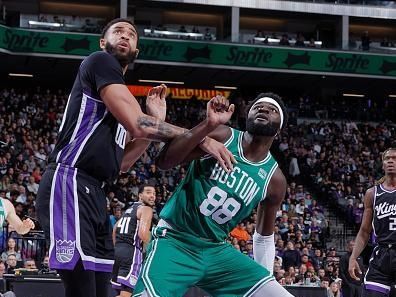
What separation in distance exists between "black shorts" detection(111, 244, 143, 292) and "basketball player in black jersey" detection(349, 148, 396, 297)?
3.71 m

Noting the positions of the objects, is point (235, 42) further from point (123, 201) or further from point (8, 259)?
point (8, 259)

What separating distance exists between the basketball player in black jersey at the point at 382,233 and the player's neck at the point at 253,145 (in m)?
3.52

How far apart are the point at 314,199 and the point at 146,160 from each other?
20.5 feet

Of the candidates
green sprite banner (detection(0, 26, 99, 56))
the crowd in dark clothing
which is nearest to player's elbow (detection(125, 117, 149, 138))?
the crowd in dark clothing

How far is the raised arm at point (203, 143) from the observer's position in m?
4.93

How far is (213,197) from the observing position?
5543 mm

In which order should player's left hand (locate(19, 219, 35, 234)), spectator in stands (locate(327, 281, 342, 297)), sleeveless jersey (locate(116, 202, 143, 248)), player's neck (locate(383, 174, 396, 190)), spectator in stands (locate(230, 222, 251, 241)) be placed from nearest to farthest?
player's left hand (locate(19, 219, 35, 234))
player's neck (locate(383, 174, 396, 190))
sleeveless jersey (locate(116, 202, 143, 248))
spectator in stands (locate(327, 281, 342, 297))
spectator in stands (locate(230, 222, 251, 241))

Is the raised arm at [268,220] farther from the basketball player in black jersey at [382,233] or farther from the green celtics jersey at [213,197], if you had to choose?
the basketball player in black jersey at [382,233]

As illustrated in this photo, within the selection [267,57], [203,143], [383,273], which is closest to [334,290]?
[383,273]

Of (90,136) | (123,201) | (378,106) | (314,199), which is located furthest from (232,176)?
(378,106)

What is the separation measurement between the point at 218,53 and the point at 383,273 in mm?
22814

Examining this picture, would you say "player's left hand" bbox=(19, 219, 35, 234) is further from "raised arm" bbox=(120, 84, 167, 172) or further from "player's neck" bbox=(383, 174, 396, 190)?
"player's neck" bbox=(383, 174, 396, 190)

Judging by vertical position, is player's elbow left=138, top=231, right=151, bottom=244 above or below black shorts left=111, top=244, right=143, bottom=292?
above

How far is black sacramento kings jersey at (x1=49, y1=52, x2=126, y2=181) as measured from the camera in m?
4.87
